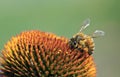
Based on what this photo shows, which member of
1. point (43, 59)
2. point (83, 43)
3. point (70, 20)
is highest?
point (70, 20)

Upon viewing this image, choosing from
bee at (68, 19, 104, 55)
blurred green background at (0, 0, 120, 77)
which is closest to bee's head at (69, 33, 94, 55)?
bee at (68, 19, 104, 55)

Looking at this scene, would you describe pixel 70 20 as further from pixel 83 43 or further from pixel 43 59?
pixel 43 59

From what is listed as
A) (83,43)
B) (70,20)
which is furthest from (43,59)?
(70,20)

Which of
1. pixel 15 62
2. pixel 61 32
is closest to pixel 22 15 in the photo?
pixel 61 32

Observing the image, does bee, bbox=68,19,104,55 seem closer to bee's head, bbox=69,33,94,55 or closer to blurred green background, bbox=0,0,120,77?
bee's head, bbox=69,33,94,55

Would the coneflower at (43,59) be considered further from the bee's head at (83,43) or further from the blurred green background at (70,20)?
the blurred green background at (70,20)

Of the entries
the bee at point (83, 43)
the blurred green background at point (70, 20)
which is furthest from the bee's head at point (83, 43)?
the blurred green background at point (70, 20)
